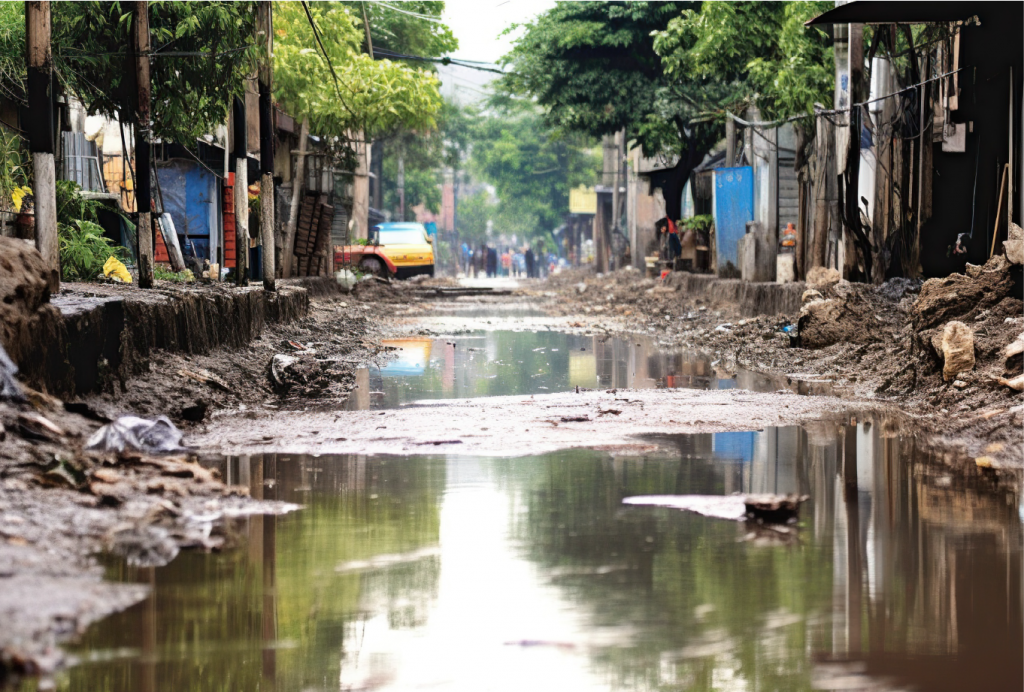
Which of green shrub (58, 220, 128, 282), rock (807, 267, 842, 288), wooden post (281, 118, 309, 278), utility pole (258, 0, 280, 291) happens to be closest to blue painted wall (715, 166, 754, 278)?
rock (807, 267, 842, 288)

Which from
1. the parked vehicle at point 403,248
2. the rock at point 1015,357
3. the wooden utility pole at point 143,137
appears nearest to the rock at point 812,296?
the rock at point 1015,357

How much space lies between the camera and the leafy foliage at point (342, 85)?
1085 inches

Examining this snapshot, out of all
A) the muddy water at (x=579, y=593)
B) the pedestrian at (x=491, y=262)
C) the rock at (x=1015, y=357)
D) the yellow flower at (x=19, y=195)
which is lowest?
the muddy water at (x=579, y=593)

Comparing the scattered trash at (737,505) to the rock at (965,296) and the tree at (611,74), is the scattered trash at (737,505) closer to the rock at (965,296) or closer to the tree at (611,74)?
the rock at (965,296)

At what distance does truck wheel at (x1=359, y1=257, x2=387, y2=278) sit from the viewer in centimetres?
3684

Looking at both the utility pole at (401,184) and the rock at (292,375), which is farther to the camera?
the utility pole at (401,184)

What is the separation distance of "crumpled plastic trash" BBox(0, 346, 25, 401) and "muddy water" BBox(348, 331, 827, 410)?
10.3 ft

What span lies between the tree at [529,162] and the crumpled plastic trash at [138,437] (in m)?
68.2

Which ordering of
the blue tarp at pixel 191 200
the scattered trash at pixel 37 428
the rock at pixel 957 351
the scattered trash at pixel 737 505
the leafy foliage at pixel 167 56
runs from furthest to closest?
1. the blue tarp at pixel 191 200
2. the leafy foliage at pixel 167 56
3. the rock at pixel 957 351
4. the scattered trash at pixel 37 428
5. the scattered trash at pixel 737 505

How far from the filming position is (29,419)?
6402mm

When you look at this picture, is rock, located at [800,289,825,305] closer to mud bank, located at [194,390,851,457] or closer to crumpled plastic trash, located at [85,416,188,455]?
mud bank, located at [194,390,851,457]

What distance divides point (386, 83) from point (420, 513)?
23864 mm

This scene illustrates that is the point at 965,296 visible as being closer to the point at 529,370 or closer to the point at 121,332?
the point at 529,370

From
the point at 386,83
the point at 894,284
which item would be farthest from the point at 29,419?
the point at 386,83
